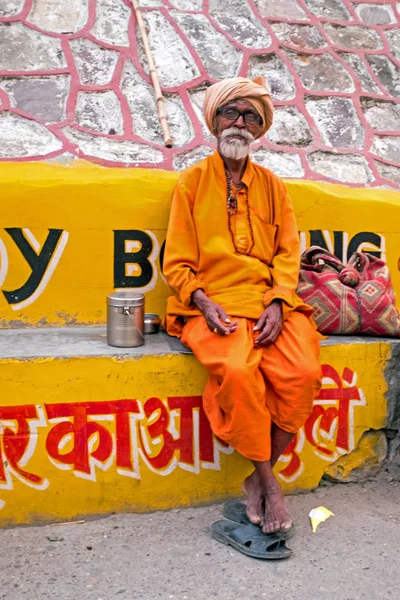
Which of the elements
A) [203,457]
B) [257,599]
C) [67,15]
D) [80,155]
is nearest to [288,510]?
[203,457]

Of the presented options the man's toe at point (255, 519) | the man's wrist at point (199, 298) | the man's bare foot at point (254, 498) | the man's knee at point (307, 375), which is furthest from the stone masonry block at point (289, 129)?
the man's toe at point (255, 519)

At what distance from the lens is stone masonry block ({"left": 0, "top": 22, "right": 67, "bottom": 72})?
12.3 feet

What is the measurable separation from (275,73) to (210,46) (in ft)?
1.38

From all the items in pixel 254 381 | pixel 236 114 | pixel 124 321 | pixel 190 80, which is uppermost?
pixel 190 80

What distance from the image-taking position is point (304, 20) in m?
4.54

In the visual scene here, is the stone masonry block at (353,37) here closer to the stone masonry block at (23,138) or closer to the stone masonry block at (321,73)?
the stone masonry block at (321,73)

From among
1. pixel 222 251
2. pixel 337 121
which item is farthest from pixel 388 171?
pixel 222 251

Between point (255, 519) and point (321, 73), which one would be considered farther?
point (321, 73)

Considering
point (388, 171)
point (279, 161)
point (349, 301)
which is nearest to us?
point (349, 301)

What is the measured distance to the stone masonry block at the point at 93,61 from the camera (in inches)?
149

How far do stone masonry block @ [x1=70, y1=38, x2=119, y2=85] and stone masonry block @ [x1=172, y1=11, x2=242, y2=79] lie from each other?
1.70 feet

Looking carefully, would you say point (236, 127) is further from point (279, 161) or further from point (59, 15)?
point (59, 15)

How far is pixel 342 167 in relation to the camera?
380 cm

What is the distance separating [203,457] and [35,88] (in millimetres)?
2098
